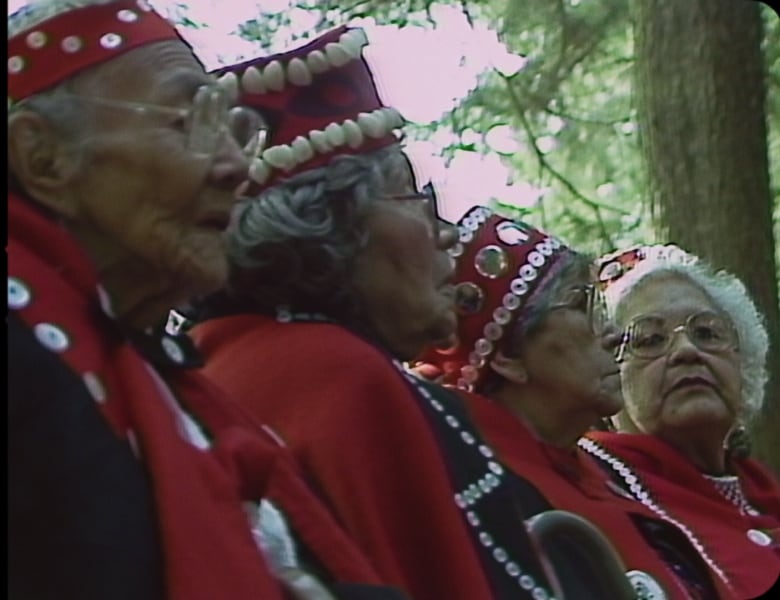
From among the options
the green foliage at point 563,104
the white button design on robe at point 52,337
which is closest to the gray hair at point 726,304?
the green foliage at point 563,104

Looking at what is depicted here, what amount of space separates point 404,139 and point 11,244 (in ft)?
3.17

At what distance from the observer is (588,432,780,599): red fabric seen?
3.01m

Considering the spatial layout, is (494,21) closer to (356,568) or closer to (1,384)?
(356,568)

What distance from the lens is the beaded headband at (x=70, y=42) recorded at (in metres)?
1.67

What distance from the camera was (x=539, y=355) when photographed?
2.86 meters

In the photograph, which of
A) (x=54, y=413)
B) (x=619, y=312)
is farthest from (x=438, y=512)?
(x=619, y=312)

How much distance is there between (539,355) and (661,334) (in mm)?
578

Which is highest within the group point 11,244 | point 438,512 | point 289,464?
point 11,244

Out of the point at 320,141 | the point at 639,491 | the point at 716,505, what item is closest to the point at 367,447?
the point at 320,141

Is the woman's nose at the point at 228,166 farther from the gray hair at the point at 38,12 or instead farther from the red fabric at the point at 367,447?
the red fabric at the point at 367,447

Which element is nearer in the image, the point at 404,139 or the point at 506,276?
the point at 404,139

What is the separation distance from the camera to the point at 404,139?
2.37 m

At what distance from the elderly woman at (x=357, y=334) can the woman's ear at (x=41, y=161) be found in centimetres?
51

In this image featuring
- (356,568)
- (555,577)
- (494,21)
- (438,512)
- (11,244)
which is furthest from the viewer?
(494,21)
